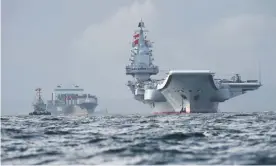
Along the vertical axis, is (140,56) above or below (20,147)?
above

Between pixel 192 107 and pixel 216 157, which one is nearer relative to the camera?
pixel 216 157

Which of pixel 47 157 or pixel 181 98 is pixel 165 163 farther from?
pixel 181 98

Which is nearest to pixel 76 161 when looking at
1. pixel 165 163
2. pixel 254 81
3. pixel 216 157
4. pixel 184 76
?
pixel 165 163

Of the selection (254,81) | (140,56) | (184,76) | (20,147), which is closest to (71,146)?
(20,147)

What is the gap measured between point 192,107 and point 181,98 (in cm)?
385

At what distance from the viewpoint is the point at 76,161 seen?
49.3ft

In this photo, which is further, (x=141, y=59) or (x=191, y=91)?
(x=141, y=59)

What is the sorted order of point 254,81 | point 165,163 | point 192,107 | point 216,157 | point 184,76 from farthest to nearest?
point 254,81, point 192,107, point 184,76, point 216,157, point 165,163

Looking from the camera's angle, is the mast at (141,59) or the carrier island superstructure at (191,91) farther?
the mast at (141,59)

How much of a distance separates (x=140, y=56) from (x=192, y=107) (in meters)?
55.5

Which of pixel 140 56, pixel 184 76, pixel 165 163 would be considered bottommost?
pixel 165 163

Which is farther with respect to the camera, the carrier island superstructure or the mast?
the mast

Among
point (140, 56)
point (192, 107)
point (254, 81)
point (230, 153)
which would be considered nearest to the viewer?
point (230, 153)

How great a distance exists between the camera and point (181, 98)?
99562 mm
